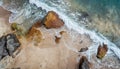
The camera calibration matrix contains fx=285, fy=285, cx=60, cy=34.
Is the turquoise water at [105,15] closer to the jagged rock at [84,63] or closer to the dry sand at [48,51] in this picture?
the dry sand at [48,51]

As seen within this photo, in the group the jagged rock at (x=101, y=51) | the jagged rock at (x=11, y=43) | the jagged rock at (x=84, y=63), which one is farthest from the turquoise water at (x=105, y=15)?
the jagged rock at (x=11, y=43)

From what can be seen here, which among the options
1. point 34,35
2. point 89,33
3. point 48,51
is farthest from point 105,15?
point 34,35

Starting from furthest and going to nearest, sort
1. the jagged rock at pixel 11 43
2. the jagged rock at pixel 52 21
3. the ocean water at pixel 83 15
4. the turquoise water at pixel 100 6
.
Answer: the turquoise water at pixel 100 6 → the ocean water at pixel 83 15 → the jagged rock at pixel 52 21 → the jagged rock at pixel 11 43

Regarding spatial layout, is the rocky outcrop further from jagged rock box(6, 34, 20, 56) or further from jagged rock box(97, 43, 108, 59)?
jagged rock box(97, 43, 108, 59)

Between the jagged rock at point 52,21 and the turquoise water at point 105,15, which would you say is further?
the turquoise water at point 105,15

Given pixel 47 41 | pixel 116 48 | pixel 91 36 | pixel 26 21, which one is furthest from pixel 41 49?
pixel 116 48

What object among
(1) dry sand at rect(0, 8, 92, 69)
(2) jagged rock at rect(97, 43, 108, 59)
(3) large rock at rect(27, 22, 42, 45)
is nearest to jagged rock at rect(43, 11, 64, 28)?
(1) dry sand at rect(0, 8, 92, 69)

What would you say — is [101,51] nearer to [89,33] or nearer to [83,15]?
[89,33]
